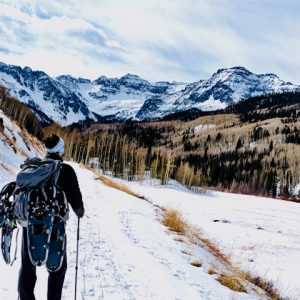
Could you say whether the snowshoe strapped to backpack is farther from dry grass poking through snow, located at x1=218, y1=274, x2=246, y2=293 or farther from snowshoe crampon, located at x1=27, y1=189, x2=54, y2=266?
dry grass poking through snow, located at x1=218, y1=274, x2=246, y2=293

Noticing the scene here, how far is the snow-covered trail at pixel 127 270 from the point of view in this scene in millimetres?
8789

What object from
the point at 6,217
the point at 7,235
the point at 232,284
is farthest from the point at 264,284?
the point at 6,217

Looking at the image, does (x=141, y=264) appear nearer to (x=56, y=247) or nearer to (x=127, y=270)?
(x=127, y=270)

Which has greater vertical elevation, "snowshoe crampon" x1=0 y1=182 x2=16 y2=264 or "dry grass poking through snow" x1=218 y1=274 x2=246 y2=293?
"snowshoe crampon" x1=0 y1=182 x2=16 y2=264

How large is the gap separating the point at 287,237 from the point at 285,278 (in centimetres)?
1496

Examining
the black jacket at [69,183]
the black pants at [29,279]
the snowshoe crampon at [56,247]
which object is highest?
the black jacket at [69,183]

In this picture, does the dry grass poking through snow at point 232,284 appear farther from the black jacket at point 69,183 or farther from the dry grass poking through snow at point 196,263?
the black jacket at point 69,183

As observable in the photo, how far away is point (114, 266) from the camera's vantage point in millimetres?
10719

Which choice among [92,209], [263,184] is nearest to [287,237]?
[92,209]

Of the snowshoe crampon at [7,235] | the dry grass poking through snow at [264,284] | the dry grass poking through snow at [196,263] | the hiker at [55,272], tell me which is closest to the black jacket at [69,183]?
the hiker at [55,272]

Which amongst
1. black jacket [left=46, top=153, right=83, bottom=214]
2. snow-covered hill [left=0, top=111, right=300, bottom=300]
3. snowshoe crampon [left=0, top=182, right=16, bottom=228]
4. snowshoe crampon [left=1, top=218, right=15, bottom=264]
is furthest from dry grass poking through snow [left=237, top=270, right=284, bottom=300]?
snowshoe crampon [left=0, top=182, right=16, bottom=228]

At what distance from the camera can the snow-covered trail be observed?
8.79 metres

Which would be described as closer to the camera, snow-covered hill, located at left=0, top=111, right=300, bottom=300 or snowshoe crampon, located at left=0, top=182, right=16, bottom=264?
snowshoe crampon, located at left=0, top=182, right=16, bottom=264

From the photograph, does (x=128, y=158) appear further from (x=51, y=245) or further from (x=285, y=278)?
(x=51, y=245)
